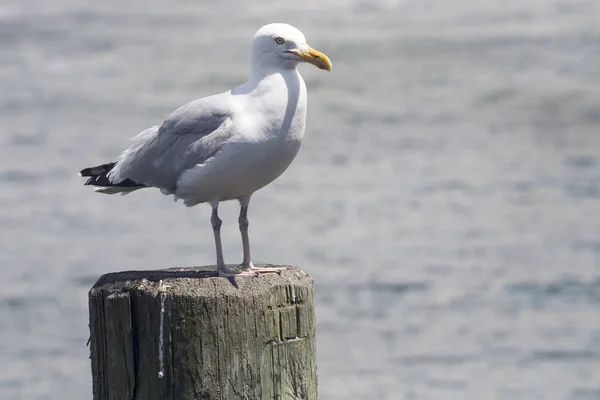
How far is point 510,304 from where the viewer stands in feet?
41.2

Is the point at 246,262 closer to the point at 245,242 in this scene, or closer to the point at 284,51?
the point at 245,242

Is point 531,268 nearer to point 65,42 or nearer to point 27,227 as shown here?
point 27,227

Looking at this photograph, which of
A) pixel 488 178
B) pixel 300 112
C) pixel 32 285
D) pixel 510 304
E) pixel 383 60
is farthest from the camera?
pixel 383 60

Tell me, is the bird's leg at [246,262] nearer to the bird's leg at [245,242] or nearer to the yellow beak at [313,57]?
the bird's leg at [245,242]

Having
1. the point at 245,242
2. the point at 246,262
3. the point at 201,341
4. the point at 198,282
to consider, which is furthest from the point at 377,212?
the point at 201,341

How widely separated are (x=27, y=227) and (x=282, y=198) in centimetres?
327

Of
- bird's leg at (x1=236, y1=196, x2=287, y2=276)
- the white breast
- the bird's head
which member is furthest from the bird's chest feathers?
bird's leg at (x1=236, y1=196, x2=287, y2=276)

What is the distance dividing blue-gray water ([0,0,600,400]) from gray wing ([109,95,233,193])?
5.02m

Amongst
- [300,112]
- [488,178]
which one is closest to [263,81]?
[300,112]

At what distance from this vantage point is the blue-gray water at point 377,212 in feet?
37.0

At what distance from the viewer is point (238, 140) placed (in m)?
5.17

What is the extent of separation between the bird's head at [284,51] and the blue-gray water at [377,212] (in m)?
5.37

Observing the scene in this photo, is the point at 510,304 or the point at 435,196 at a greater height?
the point at 435,196

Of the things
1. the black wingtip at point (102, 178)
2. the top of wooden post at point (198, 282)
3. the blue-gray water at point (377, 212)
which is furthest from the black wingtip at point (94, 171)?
the blue-gray water at point (377, 212)
